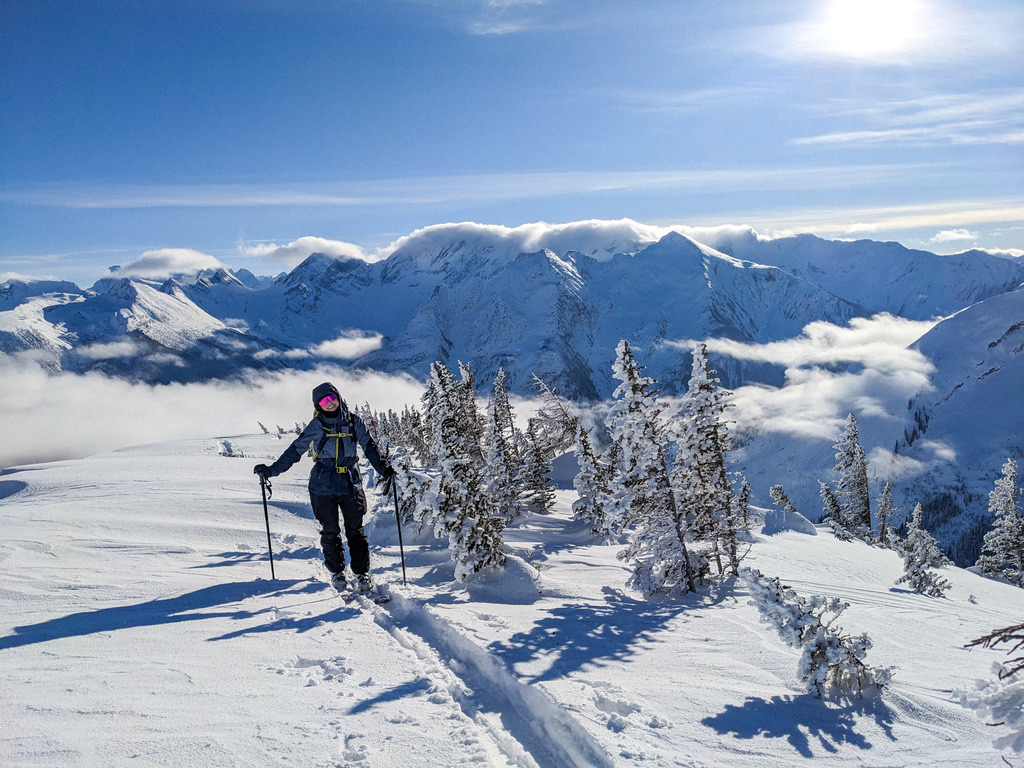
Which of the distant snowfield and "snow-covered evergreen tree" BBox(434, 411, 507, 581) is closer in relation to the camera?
the distant snowfield

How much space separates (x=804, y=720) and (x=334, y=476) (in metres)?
7.32

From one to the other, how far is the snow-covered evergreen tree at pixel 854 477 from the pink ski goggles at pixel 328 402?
4779 centimetres

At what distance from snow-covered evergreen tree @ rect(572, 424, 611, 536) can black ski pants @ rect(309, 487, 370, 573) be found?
16892 millimetres

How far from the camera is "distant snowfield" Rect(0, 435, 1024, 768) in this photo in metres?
4.45

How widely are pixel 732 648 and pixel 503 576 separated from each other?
5.04m

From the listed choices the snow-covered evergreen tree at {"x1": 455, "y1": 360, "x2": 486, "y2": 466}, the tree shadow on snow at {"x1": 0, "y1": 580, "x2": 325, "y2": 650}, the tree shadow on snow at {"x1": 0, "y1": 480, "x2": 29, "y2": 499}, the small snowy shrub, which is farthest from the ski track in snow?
the snow-covered evergreen tree at {"x1": 455, "y1": 360, "x2": 486, "y2": 466}

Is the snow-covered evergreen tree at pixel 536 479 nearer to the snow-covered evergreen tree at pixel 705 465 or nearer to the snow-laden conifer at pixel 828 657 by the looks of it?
the snow-covered evergreen tree at pixel 705 465

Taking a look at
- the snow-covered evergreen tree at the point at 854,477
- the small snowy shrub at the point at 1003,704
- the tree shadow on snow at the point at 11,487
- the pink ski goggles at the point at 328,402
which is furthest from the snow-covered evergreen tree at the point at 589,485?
the snow-covered evergreen tree at the point at 854,477

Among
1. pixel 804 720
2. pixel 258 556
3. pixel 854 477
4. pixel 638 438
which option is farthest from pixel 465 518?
pixel 854 477

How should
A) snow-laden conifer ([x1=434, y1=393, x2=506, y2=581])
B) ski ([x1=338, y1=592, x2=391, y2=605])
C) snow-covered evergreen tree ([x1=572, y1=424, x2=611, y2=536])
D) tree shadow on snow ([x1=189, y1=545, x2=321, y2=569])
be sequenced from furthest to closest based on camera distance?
1. snow-covered evergreen tree ([x1=572, y1=424, x2=611, y2=536])
2. snow-laden conifer ([x1=434, y1=393, x2=506, y2=581])
3. tree shadow on snow ([x1=189, y1=545, x2=321, y2=569])
4. ski ([x1=338, y1=592, x2=391, y2=605])

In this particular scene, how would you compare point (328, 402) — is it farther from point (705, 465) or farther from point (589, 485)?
point (589, 485)

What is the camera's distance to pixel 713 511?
15977mm

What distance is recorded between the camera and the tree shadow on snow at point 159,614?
6223 mm

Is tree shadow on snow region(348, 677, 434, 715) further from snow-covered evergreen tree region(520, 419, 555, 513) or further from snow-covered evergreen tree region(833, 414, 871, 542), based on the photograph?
snow-covered evergreen tree region(833, 414, 871, 542)
